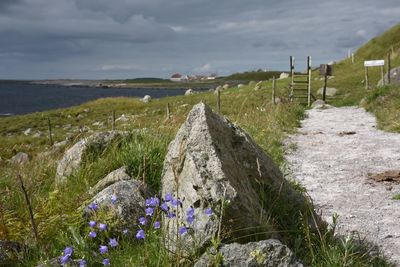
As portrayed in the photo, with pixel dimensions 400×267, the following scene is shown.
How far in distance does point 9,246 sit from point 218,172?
2344mm

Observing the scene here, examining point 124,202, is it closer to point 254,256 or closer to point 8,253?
point 8,253

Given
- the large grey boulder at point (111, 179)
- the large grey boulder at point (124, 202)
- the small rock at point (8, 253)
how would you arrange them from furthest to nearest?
the large grey boulder at point (111, 179) < the large grey boulder at point (124, 202) < the small rock at point (8, 253)

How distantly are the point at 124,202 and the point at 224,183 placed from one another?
1401 mm

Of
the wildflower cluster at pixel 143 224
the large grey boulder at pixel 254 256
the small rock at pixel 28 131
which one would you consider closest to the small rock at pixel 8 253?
the wildflower cluster at pixel 143 224

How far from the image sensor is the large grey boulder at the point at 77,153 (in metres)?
7.34

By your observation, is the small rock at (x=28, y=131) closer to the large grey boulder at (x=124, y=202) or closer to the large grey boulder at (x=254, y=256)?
the large grey boulder at (x=124, y=202)

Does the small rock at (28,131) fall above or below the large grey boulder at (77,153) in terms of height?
below

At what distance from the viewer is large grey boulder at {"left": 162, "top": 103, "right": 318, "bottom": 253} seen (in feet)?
14.4

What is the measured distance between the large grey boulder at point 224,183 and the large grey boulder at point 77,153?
2486mm

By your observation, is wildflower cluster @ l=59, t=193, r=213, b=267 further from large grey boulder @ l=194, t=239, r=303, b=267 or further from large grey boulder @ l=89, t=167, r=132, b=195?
→ large grey boulder @ l=89, t=167, r=132, b=195

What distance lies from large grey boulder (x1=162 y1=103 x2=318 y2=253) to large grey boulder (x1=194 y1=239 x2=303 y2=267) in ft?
0.76

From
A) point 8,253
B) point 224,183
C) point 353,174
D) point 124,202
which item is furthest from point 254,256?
point 353,174

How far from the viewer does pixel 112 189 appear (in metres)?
5.55

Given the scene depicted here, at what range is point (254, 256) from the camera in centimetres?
385
